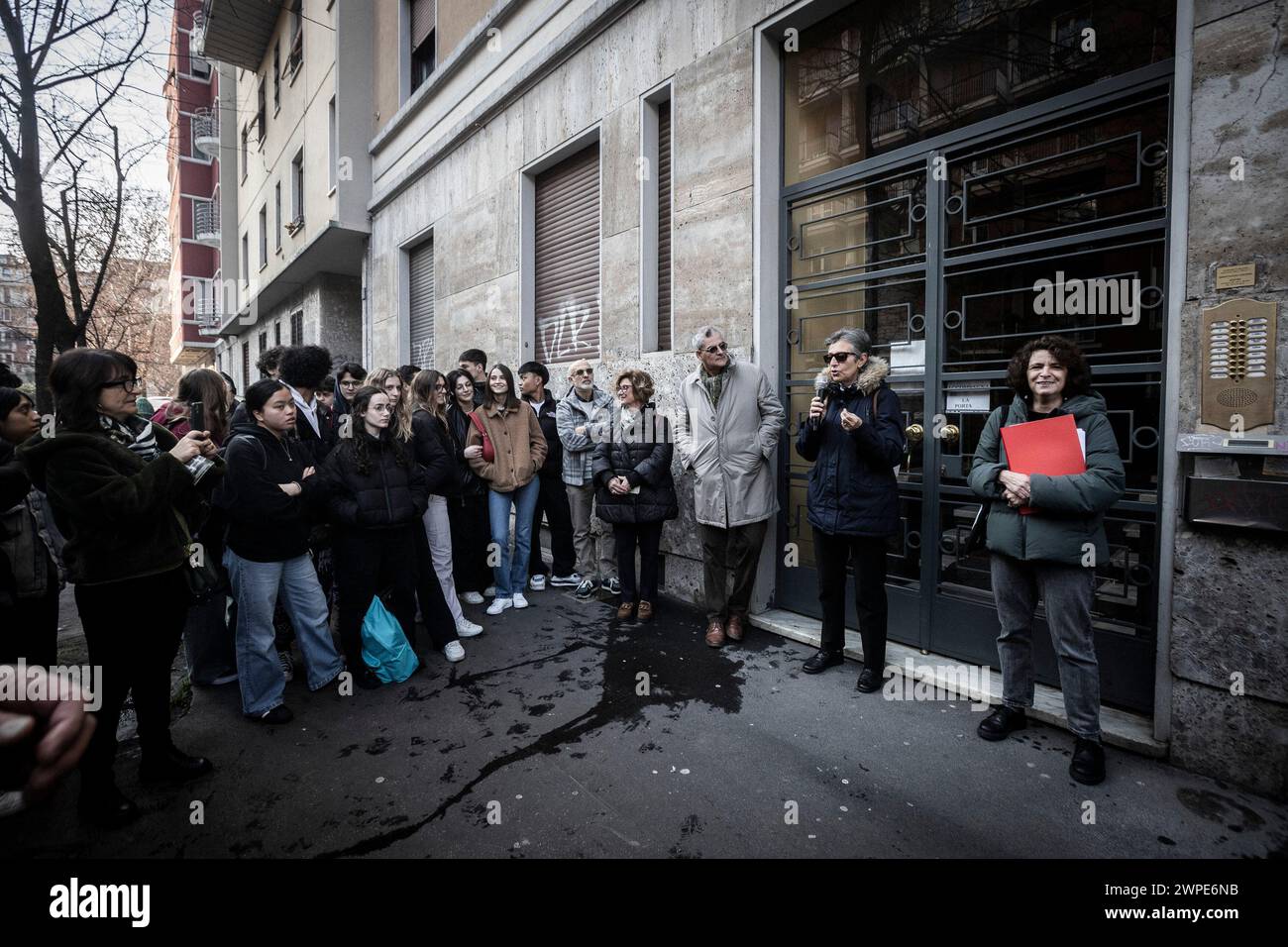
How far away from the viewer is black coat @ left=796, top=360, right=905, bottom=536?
3.84 metres

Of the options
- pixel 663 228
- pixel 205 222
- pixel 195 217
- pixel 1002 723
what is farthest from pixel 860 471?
pixel 195 217

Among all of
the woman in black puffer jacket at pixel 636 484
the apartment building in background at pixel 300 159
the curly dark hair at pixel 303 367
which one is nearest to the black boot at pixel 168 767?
the curly dark hair at pixel 303 367

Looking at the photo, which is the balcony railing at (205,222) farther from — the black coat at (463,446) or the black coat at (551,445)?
the black coat at (463,446)

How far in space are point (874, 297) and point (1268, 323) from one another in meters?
2.33

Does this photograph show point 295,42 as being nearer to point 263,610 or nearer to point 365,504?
point 365,504

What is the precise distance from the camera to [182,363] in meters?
45.4

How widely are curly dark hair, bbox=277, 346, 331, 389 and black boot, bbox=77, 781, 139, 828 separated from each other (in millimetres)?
2572

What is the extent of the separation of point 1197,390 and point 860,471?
161cm

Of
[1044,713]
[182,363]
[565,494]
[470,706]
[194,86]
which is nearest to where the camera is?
[1044,713]

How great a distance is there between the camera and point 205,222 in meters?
31.2

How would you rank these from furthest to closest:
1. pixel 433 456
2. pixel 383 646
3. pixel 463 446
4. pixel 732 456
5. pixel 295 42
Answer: pixel 295 42 < pixel 463 446 < pixel 732 456 < pixel 433 456 < pixel 383 646

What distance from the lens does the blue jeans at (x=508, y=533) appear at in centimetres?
584

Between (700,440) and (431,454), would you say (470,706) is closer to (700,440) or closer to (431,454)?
(431,454)
